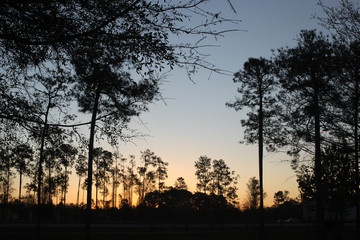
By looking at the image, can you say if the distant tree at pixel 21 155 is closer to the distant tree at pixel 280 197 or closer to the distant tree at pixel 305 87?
the distant tree at pixel 305 87

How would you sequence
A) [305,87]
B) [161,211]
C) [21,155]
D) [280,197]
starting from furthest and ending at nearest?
[280,197] < [161,211] < [305,87] < [21,155]

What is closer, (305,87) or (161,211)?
(305,87)

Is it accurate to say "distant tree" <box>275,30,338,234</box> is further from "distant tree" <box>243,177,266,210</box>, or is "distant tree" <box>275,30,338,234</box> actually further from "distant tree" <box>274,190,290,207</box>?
"distant tree" <box>274,190,290,207</box>

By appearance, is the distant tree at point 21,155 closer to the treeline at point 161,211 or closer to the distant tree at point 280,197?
the treeline at point 161,211

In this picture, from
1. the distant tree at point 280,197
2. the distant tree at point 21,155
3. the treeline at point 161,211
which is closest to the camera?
the distant tree at point 21,155

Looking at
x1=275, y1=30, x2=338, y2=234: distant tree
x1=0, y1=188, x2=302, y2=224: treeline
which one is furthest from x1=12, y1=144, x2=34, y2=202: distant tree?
x1=0, y1=188, x2=302, y2=224: treeline

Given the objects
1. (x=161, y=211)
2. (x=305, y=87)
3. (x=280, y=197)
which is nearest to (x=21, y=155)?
(x=305, y=87)

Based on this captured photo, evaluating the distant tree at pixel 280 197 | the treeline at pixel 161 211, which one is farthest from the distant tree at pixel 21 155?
the distant tree at pixel 280 197

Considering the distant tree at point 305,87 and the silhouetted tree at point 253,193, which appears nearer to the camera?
the distant tree at point 305,87

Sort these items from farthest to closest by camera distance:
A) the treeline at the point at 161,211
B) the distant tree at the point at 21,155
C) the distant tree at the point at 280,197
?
the distant tree at the point at 280,197 < the treeline at the point at 161,211 < the distant tree at the point at 21,155

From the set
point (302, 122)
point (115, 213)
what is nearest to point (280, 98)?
point (302, 122)

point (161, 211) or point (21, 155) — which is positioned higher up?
point (21, 155)

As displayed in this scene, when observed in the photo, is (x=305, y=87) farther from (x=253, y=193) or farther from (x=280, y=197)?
(x=280, y=197)

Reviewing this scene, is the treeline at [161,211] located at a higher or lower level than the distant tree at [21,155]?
lower
